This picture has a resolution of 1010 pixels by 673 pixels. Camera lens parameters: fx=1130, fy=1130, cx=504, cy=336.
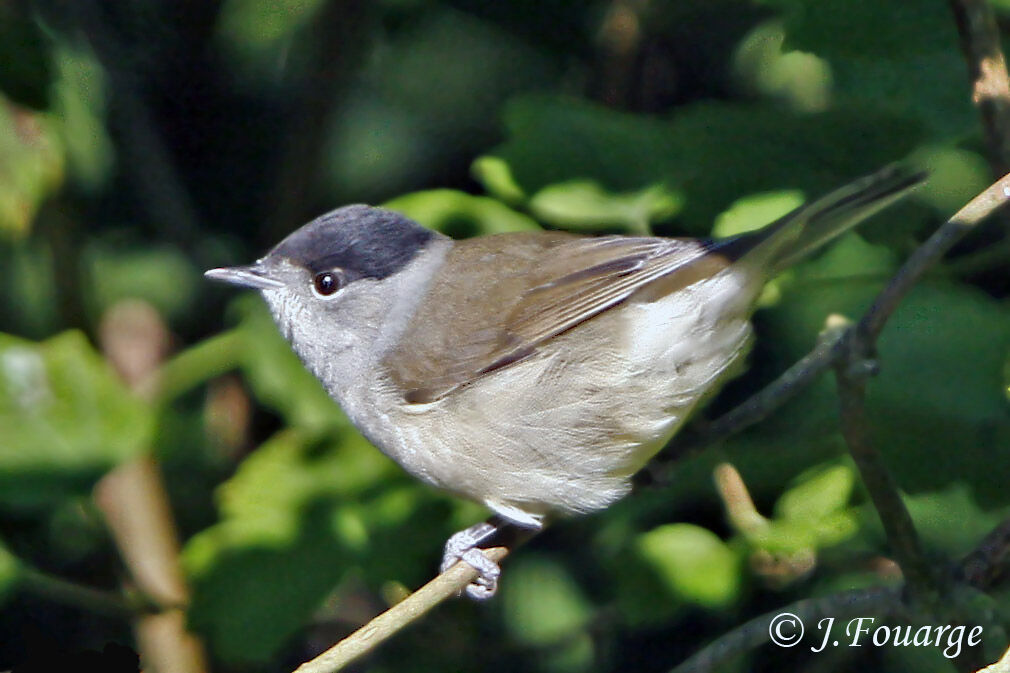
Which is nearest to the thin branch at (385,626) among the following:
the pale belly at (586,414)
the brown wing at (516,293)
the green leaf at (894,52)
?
the pale belly at (586,414)

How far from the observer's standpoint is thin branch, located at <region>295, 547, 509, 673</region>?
5.52 feet

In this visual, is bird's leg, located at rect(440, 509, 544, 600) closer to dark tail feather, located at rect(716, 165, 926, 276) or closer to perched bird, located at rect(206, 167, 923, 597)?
perched bird, located at rect(206, 167, 923, 597)

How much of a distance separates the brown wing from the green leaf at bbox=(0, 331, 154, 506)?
1.84 ft

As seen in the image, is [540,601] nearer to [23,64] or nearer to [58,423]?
[58,423]

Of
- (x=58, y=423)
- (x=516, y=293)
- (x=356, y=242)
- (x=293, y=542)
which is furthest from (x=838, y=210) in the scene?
(x=58, y=423)

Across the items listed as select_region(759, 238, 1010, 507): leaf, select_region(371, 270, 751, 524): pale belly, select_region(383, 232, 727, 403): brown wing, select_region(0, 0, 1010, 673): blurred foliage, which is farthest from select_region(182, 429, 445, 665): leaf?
select_region(759, 238, 1010, 507): leaf

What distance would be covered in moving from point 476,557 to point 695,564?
45cm

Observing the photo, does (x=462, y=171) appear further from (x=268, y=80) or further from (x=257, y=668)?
(x=257, y=668)

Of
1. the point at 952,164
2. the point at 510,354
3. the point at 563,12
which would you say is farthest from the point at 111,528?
the point at 952,164

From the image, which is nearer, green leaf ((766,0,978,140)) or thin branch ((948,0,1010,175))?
thin branch ((948,0,1010,175))

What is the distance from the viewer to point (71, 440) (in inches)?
87.7

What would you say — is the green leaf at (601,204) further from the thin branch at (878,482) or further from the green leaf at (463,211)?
the thin branch at (878,482)

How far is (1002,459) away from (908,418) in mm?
171

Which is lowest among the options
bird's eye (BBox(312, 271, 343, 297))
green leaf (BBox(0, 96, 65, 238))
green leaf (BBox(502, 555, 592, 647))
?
green leaf (BBox(502, 555, 592, 647))
